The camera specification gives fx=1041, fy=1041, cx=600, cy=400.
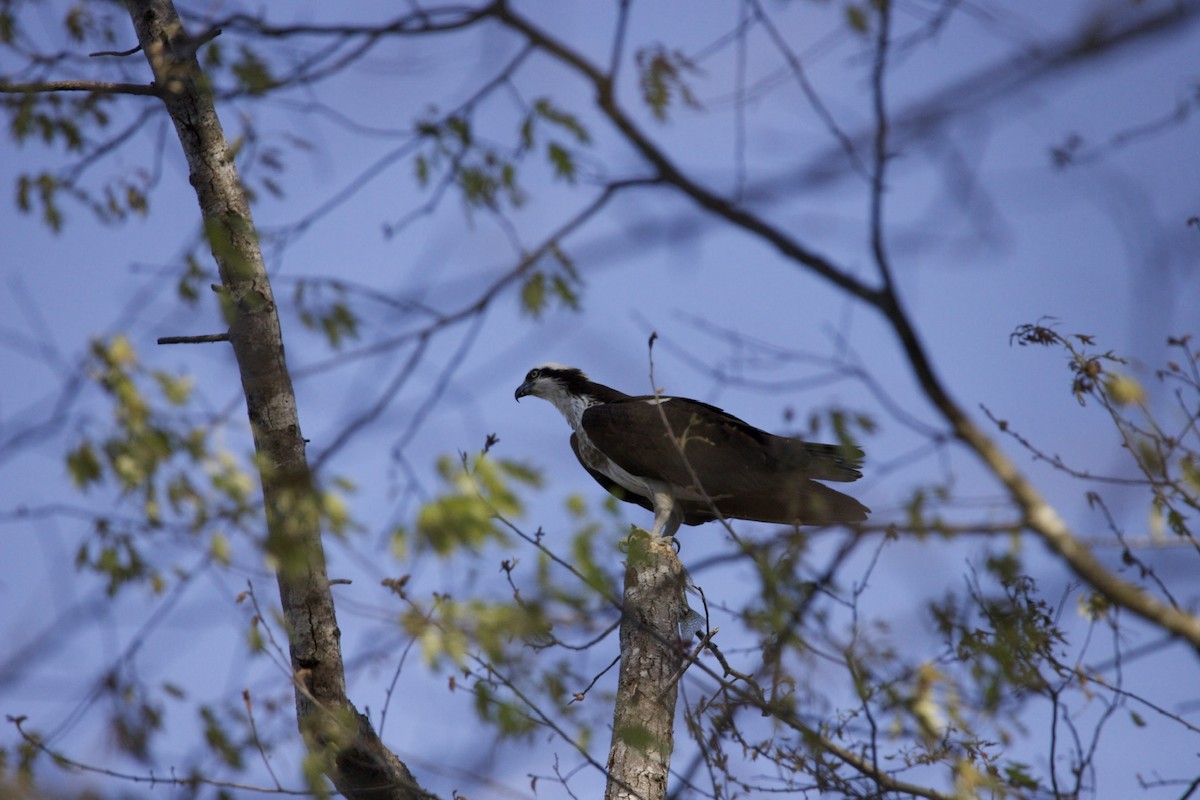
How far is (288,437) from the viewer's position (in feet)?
16.4

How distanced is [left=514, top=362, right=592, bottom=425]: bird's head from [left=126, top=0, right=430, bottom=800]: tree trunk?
405 cm

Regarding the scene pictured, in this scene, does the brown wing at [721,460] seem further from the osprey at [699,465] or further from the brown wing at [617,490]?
the brown wing at [617,490]

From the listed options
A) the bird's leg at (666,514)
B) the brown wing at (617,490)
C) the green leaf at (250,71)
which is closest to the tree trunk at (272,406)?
the green leaf at (250,71)

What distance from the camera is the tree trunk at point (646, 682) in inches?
199

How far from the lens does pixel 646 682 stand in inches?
212

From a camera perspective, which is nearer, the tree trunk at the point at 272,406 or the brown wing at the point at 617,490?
the tree trunk at the point at 272,406

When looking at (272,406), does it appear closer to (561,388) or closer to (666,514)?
(666,514)

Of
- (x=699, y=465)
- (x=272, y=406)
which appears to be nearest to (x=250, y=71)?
(x=272, y=406)

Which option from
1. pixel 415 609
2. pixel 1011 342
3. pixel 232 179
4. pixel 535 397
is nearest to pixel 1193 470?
pixel 1011 342

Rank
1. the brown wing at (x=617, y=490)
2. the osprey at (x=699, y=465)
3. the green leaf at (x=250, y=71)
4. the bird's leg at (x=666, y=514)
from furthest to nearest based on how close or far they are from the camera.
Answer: the brown wing at (x=617, y=490)
the bird's leg at (x=666, y=514)
the osprey at (x=699, y=465)
the green leaf at (x=250, y=71)

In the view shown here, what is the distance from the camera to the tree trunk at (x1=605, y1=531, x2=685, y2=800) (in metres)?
5.05

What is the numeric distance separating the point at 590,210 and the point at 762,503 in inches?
168

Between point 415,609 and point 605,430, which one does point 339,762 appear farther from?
point 605,430

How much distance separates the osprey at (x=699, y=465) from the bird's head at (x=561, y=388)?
0.60 m
